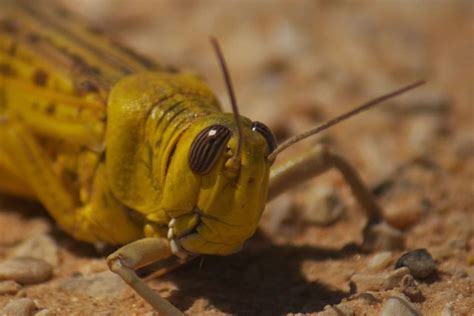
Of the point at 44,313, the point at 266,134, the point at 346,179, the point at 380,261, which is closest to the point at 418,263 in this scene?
the point at 380,261

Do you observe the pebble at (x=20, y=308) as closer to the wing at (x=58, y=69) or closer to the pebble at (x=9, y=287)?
the pebble at (x=9, y=287)

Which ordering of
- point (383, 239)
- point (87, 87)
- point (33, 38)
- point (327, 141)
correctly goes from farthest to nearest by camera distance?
1. point (327, 141)
2. point (33, 38)
3. point (87, 87)
4. point (383, 239)

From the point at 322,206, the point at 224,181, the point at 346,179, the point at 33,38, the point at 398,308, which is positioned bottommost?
the point at 398,308

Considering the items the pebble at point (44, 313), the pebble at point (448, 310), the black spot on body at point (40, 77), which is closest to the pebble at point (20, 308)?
the pebble at point (44, 313)

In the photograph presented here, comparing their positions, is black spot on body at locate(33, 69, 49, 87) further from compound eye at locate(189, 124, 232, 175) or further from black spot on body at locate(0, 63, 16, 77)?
compound eye at locate(189, 124, 232, 175)

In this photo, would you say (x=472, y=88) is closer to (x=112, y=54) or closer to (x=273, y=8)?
(x=273, y=8)

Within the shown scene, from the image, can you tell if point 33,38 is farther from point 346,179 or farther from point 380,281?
point 380,281

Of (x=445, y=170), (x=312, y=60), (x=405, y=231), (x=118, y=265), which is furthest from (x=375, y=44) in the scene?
(x=118, y=265)
